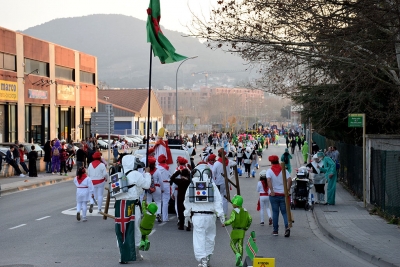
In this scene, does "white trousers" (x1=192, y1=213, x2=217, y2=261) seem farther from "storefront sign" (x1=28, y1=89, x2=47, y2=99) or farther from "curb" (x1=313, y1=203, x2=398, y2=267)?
"storefront sign" (x1=28, y1=89, x2=47, y2=99)

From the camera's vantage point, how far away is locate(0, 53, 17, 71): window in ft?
166

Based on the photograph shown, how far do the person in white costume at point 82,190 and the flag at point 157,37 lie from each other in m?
4.05

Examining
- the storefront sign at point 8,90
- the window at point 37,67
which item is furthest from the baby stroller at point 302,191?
the window at point 37,67

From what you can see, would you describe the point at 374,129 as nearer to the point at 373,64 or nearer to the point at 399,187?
the point at 399,187

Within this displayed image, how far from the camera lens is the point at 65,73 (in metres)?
64.8

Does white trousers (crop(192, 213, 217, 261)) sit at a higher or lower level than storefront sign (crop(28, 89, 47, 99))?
lower

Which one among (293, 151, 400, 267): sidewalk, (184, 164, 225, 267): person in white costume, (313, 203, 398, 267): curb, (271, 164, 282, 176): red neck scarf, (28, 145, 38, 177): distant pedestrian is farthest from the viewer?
(28, 145, 38, 177): distant pedestrian

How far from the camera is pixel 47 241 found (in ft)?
49.1

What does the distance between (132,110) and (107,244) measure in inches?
3681

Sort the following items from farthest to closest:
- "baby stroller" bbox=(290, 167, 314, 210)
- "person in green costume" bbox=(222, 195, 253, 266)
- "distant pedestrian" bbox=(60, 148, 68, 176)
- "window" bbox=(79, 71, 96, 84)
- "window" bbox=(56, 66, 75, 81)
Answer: "window" bbox=(79, 71, 96, 84), "window" bbox=(56, 66, 75, 81), "distant pedestrian" bbox=(60, 148, 68, 176), "baby stroller" bbox=(290, 167, 314, 210), "person in green costume" bbox=(222, 195, 253, 266)

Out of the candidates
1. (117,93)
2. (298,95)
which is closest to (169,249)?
(298,95)

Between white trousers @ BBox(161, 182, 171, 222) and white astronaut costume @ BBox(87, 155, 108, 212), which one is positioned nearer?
white trousers @ BBox(161, 182, 171, 222)

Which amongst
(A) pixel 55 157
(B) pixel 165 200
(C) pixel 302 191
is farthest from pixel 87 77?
(B) pixel 165 200

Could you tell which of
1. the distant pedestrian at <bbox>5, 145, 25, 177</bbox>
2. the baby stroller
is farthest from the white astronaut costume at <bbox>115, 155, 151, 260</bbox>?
the distant pedestrian at <bbox>5, 145, 25, 177</bbox>
